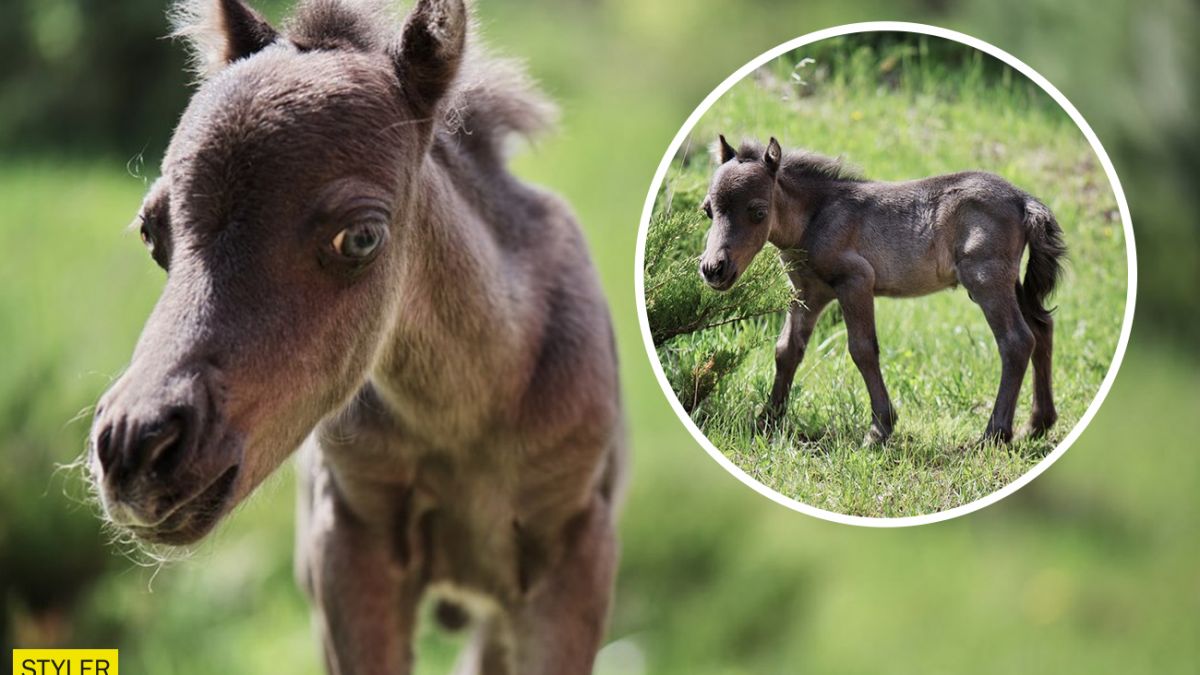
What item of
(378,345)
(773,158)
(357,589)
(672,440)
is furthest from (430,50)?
(672,440)

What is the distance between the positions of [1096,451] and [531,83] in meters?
6.51

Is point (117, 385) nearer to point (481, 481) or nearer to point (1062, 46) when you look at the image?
point (481, 481)

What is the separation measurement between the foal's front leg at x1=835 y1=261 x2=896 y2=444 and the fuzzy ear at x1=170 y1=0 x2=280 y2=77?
118cm

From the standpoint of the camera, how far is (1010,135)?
3016 mm

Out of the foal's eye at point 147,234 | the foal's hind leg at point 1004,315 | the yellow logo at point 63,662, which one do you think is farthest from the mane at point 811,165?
the yellow logo at point 63,662

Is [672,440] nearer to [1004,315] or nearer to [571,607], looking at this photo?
[571,607]

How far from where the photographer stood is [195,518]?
2.42 metres

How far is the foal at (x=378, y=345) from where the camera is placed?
2.46 m

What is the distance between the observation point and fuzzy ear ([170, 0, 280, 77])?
2982 millimetres

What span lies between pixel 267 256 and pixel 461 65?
614 millimetres

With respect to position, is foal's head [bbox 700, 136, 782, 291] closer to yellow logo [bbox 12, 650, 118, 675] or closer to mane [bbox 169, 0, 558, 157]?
mane [bbox 169, 0, 558, 157]

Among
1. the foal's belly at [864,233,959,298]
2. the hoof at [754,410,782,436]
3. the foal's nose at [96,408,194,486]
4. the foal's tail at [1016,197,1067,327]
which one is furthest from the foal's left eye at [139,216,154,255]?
the foal's tail at [1016,197,1067,327]

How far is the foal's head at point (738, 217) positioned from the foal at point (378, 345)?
0.54 m

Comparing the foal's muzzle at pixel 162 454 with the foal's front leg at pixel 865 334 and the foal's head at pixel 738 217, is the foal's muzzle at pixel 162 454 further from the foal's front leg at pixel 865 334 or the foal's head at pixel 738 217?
the foal's front leg at pixel 865 334
